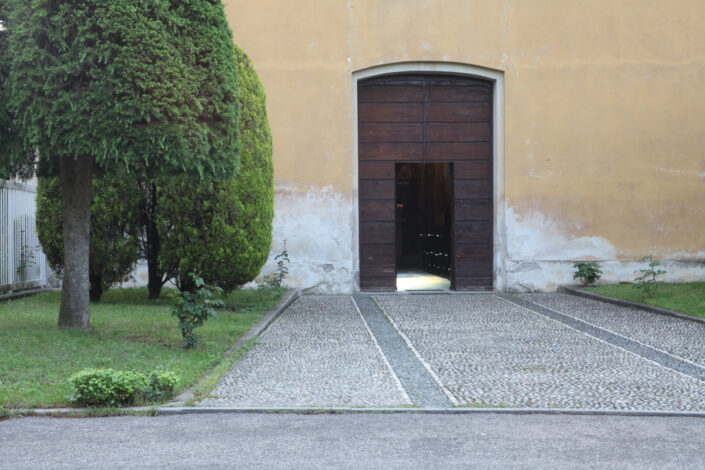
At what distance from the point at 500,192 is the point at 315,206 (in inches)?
137

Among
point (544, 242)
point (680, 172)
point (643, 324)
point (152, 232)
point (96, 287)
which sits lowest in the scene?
point (643, 324)

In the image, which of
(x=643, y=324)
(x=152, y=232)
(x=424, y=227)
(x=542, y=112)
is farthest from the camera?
(x=424, y=227)

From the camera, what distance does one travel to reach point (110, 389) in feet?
15.4

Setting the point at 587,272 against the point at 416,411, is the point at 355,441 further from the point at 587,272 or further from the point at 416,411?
the point at 587,272

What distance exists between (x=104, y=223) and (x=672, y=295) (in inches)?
343

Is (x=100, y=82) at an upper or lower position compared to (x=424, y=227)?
upper

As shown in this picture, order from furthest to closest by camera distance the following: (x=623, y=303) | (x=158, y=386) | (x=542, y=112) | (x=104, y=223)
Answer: (x=542, y=112)
(x=623, y=303)
(x=104, y=223)
(x=158, y=386)

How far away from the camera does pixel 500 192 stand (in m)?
14.0

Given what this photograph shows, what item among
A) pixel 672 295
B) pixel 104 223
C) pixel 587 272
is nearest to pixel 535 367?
pixel 672 295

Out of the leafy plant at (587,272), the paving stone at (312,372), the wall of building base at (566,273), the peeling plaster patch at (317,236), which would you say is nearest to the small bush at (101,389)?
the paving stone at (312,372)

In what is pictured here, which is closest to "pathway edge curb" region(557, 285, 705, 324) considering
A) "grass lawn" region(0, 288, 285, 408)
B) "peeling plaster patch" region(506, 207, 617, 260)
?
"peeling plaster patch" region(506, 207, 617, 260)

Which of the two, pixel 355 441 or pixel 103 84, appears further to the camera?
pixel 103 84

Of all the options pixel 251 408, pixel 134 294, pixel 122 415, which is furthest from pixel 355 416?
pixel 134 294

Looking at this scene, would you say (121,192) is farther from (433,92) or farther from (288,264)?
(433,92)
